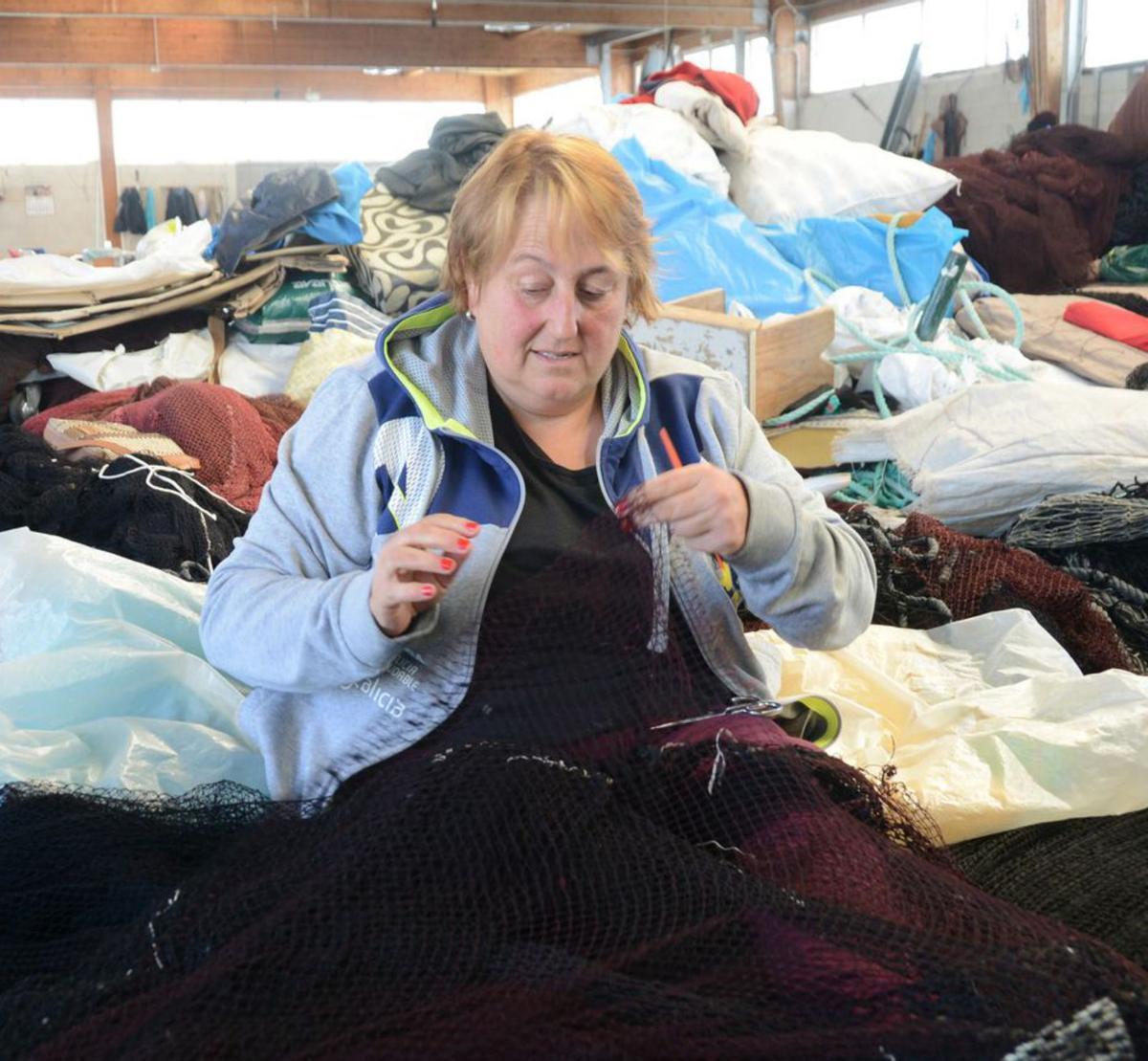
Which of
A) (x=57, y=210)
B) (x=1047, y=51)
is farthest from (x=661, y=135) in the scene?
(x=57, y=210)

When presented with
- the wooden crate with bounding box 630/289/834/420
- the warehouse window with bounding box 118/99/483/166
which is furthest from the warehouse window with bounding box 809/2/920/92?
the wooden crate with bounding box 630/289/834/420

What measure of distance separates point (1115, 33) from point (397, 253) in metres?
4.59

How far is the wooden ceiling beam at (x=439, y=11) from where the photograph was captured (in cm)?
720

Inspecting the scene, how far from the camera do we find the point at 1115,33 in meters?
6.98

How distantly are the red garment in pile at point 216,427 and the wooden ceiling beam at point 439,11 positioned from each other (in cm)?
451

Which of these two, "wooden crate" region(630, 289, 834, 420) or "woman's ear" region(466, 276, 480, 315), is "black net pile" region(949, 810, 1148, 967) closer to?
"woman's ear" region(466, 276, 480, 315)

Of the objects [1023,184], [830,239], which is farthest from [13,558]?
[1023,184]

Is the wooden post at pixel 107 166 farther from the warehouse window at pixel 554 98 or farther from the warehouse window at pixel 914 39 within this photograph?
the warehouse window at pixel 914 39

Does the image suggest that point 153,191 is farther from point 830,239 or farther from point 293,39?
point 830,239

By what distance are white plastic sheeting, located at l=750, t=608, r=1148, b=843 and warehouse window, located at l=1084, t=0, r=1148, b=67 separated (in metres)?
5.64

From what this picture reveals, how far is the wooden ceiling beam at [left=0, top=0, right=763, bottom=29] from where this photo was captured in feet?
23.6

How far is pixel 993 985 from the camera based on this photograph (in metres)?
1.07

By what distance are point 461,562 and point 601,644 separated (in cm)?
19

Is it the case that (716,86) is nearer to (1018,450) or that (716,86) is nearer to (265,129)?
(1018,450)
